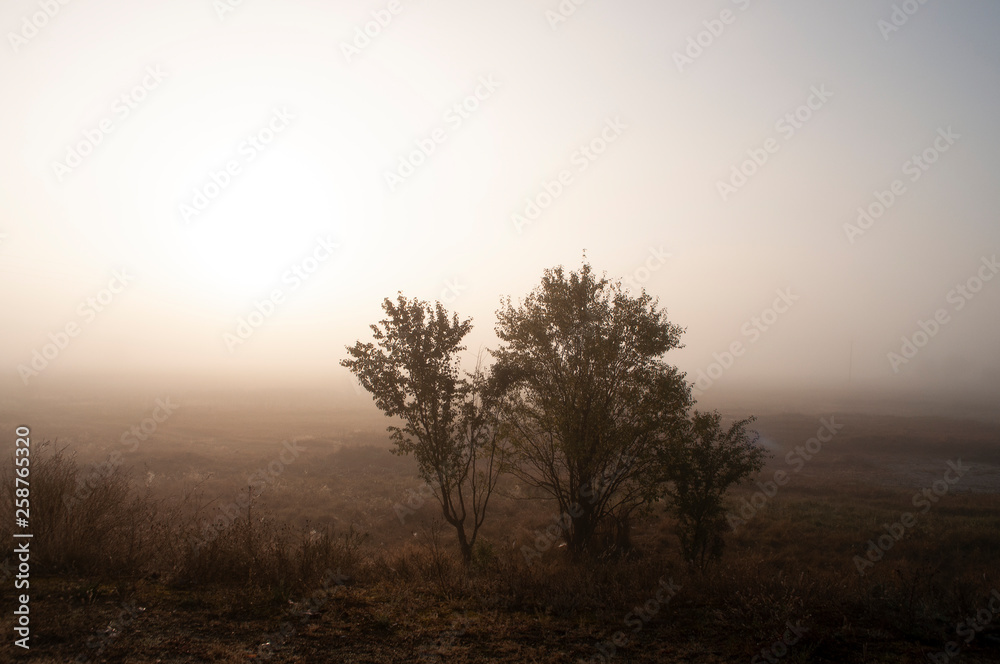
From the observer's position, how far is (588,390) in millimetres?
16047

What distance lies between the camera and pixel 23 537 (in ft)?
30.2

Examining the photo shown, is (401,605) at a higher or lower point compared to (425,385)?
lower

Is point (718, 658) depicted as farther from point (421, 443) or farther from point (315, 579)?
point (421, 443)

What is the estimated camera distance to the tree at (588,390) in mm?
15680

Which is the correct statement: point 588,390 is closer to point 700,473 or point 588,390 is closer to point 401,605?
point 700,473

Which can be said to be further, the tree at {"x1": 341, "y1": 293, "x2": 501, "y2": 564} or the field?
the tree at {"x1": 341, "y1": 293, "x2": 501, "y2": 564}

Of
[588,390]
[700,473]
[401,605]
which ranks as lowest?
[401,605]

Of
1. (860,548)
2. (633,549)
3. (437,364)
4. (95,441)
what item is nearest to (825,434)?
(860,548)

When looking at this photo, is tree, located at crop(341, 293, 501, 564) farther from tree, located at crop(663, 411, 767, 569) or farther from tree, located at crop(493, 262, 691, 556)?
tree, located at crop(663, 411, 767, 569)

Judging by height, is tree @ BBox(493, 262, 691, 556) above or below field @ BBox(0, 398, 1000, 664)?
above

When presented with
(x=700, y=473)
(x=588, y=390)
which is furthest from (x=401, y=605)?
(x=700, y=473)

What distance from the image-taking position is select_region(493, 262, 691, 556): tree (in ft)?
51.4

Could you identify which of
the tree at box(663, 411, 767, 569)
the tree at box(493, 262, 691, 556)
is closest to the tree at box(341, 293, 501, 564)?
the tree at box(493, 262, 691, 556)

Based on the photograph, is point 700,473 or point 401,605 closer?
point 401,605
